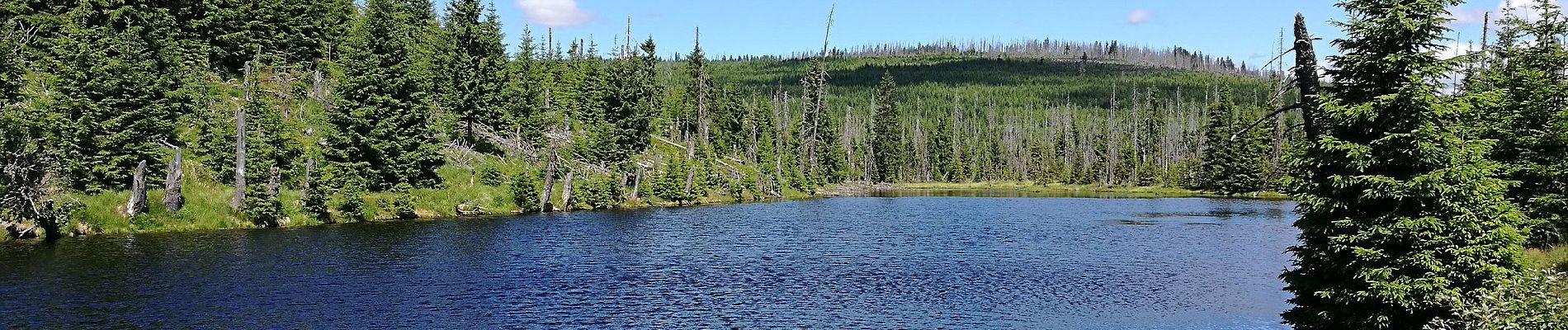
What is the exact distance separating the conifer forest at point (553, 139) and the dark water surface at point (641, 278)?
13.1 feet

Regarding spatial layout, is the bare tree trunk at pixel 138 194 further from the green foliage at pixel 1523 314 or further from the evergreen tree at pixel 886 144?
the evergreen tree at pixel 886 144

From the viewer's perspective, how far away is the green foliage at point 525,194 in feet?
212

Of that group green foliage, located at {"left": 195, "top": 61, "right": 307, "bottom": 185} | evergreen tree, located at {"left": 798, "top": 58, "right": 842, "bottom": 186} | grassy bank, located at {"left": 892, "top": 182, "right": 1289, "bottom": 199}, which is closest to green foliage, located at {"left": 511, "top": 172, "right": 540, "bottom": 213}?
green foliage, located at {"left": 195, "top": 61, "right": 307, "bottom": 185}

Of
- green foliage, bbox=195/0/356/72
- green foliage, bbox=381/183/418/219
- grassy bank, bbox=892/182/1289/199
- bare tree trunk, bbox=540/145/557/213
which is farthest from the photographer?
grassy bank, bbox=892/182/1289/199

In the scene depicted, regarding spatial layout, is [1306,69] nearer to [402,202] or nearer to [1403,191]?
[1403,191]

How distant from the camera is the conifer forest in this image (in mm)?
18344

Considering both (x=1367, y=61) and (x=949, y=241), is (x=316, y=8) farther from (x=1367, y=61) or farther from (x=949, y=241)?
(x=1367, y=61)

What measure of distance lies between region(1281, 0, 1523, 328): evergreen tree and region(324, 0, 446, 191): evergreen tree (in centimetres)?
5004

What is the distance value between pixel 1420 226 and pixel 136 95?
52078 mm

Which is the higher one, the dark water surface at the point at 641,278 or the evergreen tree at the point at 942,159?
the evergreen tree at the point at 942,159

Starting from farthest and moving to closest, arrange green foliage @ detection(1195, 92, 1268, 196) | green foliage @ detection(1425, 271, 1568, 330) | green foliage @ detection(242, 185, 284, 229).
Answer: green foliage @ detection(1195, 92, 1268, 196) → green foliage @ detection(242, 185, 284, 229) → green foliage @ detection(1425, 271, 1568, 330)

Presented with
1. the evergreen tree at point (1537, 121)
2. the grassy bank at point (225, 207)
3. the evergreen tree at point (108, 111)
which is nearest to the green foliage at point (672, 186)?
the grassy bank at point (225, 207)

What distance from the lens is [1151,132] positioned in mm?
183750

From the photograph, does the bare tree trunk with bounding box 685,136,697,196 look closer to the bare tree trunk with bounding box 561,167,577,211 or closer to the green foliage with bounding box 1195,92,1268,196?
the bare tree trunk with bounding box 561,167,577,211
